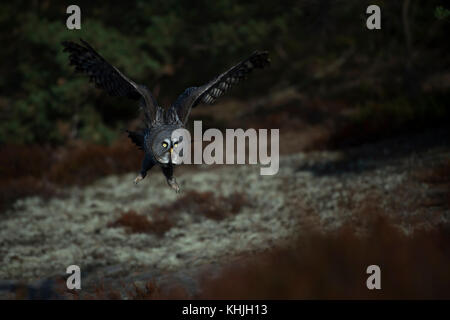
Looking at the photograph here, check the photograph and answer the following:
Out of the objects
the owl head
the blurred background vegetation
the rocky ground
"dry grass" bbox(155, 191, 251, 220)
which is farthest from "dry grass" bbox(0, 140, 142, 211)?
the owl head

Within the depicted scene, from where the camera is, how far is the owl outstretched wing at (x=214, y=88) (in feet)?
15.6

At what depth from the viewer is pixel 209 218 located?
29.3 ft

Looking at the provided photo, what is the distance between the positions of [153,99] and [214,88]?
0.81 meters

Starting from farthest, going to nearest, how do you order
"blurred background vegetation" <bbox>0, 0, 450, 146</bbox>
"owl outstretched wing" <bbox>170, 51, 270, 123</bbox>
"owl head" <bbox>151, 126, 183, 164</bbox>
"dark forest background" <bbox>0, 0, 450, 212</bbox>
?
"blurred background vegetation" <bbox>0, 0, 450, 146</bbox> → "dark forest background" <bbox>0, 0, 450, 212</bbox> → "owl outstretched wing" <bbox>170, 51, 270, 123</bbox> → "owl head" <bbox>151, 126, 183, 164</bbox>

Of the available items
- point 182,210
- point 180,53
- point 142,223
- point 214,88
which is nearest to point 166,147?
point 214,88

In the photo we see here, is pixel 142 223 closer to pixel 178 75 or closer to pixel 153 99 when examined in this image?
pixel 153 99

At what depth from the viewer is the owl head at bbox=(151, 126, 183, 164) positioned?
4215 millimetres

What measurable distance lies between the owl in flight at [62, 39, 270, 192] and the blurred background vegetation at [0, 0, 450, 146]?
285 inches

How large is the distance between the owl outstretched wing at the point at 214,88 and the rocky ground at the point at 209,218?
5.22 ft

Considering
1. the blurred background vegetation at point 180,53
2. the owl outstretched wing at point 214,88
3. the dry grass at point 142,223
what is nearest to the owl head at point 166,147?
the owl outstretched wing at point 214,88

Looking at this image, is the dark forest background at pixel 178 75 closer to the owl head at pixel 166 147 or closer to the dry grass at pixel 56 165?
the dry grass at pixel 56 165

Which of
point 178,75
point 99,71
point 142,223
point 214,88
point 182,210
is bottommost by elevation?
point 142,223

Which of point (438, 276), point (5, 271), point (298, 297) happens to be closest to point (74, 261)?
point (5, 271)

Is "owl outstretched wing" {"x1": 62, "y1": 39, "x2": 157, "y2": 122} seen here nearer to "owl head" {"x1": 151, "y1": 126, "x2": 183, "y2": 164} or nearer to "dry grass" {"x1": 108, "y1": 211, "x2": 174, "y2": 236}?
"owl head" {"x1": 151, "y1": 126, "x2": 183, "y2": 164}
